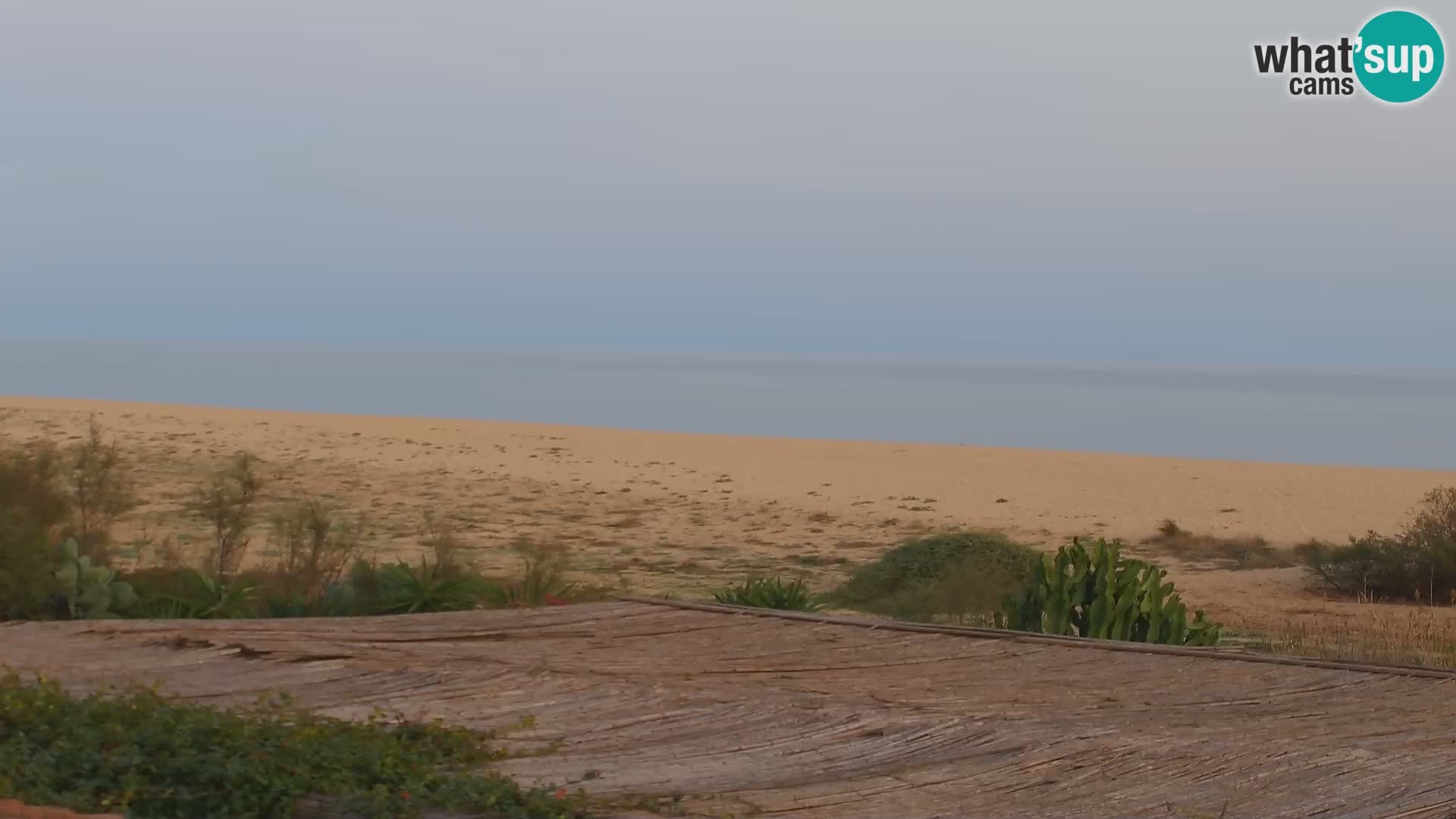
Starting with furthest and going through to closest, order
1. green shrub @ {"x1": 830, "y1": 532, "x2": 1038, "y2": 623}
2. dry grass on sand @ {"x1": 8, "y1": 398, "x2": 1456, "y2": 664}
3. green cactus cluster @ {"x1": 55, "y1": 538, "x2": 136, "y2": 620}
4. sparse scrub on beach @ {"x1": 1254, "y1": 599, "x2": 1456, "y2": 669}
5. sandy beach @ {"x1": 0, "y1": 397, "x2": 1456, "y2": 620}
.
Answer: sandy beach @ {"x1": 0, "y1": 397, "x2": 1456, "y2": 620} < dry grass on sand @ {"x1": 8, "y1": 398, "x2": 1456, "y2": 664} < green shrub @ {"x1": 830, "y1": 532, "x2": 1038, "y2": 623} < sparse scrub on beach @ {"x1": 1254, "y1": 599, "x2": 1456, "y2": 669} < green cactus cluster @ {"x1": 55, "y1": 538, "x2": 136, "y2": 620}

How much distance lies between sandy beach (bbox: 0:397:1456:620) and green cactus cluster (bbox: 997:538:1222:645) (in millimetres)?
3811

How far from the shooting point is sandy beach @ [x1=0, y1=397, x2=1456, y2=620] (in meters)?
17.0

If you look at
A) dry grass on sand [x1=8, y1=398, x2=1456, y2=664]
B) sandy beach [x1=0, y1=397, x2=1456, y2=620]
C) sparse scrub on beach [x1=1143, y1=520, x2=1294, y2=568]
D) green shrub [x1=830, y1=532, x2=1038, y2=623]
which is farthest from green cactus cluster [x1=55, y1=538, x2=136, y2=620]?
sparse scrub on beach [x1=1143, y1=520, x2=1294, y2=568]

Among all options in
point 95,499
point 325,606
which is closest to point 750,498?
point 95,499

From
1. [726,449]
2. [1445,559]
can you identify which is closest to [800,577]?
[1445,559]

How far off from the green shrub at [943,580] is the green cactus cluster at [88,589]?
595 centimetres

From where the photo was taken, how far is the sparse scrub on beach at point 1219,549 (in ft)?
58.5

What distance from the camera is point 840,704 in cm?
630

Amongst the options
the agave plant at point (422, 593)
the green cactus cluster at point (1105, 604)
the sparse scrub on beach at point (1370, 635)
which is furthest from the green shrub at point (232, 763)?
the sparse scrub on beach at point (1370, 635)

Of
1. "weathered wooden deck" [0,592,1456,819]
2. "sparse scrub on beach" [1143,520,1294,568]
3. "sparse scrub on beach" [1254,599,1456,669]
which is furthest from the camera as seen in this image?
"sparse scrub on beach" [1143,520,1294,568]

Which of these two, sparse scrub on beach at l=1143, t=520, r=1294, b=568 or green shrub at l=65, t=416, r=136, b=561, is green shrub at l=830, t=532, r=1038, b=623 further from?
green shrub at l=65, t=416, r=136, b=561

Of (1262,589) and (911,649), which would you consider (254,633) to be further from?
(1262,589)

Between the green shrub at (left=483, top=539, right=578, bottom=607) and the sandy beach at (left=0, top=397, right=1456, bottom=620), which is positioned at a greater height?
the sandy beach at (left=0, top=397, right=1456, bottom=620)

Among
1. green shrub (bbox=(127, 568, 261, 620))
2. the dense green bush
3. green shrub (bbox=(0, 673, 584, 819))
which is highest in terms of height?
the dense green bush
